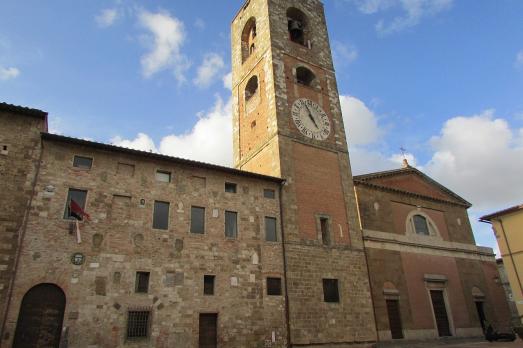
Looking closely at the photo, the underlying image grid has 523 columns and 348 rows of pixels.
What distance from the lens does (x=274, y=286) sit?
17422mm

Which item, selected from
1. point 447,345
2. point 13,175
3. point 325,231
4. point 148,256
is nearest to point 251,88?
point 325,231

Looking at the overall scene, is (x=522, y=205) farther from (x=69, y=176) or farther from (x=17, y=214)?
(x=17, y=214)

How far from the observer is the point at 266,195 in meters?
19.1

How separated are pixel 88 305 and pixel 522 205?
2442 cm

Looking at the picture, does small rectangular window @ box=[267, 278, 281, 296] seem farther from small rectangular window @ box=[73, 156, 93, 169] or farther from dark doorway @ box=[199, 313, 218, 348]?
small rectangular window @ box=[73, 156, 93, 169]

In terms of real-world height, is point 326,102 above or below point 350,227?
above

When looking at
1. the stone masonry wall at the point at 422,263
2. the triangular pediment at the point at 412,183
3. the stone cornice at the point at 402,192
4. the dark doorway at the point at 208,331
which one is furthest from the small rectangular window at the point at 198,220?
the triangular pediment at the point at 412,183

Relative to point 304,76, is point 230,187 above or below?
below

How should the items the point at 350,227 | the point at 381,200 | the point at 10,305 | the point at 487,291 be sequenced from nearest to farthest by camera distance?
1. the point at 10,305
2. the point at 350,227
3. the point at 381,200
4. the point at 487,291

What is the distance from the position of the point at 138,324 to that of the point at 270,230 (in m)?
6.97

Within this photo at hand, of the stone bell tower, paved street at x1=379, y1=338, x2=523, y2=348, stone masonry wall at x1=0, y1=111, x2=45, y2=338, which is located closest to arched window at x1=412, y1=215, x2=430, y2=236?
the stone bell tower

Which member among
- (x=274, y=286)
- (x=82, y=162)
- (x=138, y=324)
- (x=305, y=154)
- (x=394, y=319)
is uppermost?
(x=305, y=154)

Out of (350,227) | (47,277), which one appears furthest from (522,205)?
(47,277)

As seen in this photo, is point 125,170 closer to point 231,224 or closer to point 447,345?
point 231,224
